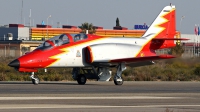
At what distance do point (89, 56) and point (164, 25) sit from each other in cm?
628

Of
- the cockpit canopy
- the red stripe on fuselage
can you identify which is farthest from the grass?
the red stripe on fuselage

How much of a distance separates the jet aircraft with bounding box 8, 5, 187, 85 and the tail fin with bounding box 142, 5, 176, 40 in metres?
1.26

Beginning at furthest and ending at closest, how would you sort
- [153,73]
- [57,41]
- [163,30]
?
1. [153,73]
2. [163,30]
3. [57,41]

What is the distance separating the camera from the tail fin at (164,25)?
3359cm

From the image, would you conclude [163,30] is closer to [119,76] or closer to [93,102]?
[119,76]

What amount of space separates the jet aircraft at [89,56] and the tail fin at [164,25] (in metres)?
1.26

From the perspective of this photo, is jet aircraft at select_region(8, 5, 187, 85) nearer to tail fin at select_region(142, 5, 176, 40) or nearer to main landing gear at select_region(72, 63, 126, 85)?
main landing gear at select_region(72, 63, 126, 85)

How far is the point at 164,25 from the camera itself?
3400 cm

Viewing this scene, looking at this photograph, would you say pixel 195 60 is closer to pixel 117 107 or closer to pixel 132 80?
pixel 132 80

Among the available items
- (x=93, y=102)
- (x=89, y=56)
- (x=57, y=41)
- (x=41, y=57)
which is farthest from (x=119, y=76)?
(x=93, y=102)

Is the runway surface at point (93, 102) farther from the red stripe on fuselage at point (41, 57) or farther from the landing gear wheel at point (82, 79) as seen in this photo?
the landing gear wheel at point (82, 79)

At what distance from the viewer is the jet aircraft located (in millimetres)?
28672

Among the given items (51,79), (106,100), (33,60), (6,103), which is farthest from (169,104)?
(51,79)

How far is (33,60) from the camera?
28250 mm
